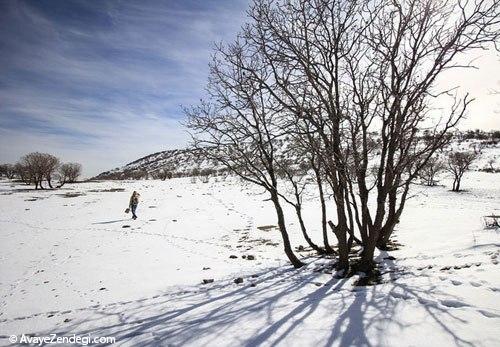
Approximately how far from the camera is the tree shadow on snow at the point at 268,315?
4.26m

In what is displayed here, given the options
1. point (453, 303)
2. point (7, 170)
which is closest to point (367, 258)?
point (453, 303)

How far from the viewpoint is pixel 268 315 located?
17.1 feet

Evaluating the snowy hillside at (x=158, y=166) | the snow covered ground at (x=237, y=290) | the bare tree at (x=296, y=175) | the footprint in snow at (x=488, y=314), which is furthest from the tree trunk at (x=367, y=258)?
the snowy hillside at (x=158, y=166)

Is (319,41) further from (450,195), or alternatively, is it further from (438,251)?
(450,195)

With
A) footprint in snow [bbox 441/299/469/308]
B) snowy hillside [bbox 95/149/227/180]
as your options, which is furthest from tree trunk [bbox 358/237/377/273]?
snowy hillside [bbox 95/149/227/180]

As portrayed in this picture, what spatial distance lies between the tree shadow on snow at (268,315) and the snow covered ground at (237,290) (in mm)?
25

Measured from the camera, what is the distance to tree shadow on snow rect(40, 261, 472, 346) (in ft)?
14.0

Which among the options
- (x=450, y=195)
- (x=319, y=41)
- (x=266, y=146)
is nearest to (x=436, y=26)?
(x=319, y=41)

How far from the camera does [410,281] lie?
584cm

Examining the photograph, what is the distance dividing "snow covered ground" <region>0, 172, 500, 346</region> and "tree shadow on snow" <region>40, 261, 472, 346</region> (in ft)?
0.08

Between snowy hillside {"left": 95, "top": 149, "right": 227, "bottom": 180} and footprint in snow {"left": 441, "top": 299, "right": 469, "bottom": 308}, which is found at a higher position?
snowy hillside {"left": 95, "top": 149, "right": 227, "bottom": 180}

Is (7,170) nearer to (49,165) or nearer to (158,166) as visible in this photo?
(158,166)

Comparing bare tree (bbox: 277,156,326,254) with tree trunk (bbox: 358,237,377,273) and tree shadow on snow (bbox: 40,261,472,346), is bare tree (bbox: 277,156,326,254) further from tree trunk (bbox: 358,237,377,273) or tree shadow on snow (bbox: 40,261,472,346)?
tree shadow on snow (bbox: 40,261,472,346)

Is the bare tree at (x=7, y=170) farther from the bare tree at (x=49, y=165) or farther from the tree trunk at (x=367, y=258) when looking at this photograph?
the tree trunk at (x=367, y=258)
